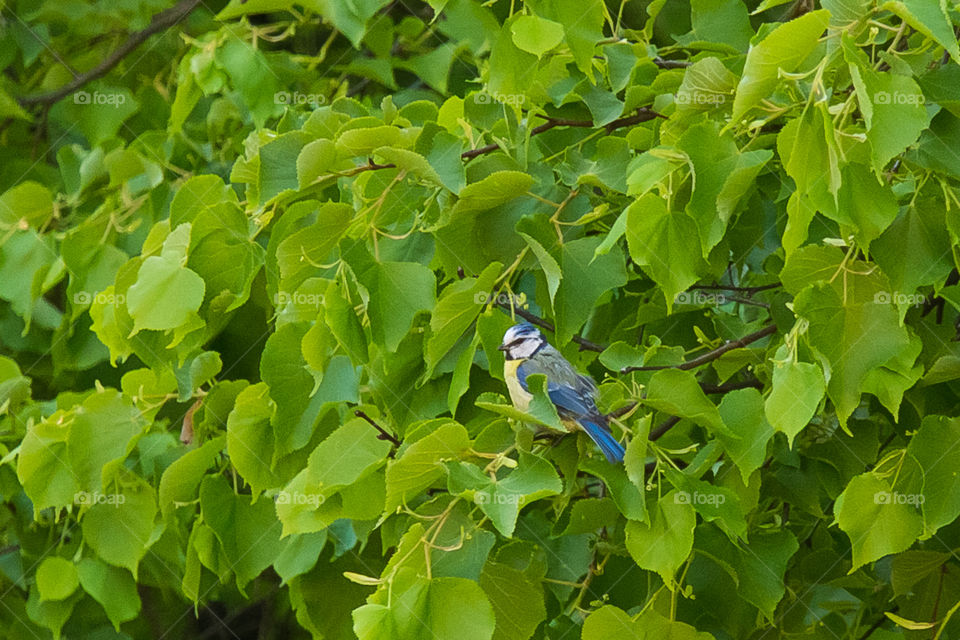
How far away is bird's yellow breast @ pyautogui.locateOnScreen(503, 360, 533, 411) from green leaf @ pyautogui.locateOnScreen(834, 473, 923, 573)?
49 cm

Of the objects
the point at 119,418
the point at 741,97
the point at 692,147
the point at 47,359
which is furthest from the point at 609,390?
the point at 47,359

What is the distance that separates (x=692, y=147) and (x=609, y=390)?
1.24 ft

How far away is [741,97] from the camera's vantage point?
58.9 inches

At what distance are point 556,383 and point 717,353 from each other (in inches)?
10.4

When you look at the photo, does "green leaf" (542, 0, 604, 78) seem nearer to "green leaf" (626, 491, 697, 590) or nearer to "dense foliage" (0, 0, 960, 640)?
"dense foliage" (0, 0, 960, 640)

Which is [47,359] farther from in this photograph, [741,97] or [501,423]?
[741,97]

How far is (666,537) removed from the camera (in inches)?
65.1

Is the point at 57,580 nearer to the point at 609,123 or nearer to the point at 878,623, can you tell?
the point at 609,123

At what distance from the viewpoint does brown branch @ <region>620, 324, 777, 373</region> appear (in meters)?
1.83

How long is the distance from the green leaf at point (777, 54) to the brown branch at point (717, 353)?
0.47m

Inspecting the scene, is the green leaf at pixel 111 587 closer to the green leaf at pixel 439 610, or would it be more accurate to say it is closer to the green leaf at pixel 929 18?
the green leaf at pixel 439 610

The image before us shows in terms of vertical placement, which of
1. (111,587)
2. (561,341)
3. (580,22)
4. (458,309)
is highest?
(580,22)

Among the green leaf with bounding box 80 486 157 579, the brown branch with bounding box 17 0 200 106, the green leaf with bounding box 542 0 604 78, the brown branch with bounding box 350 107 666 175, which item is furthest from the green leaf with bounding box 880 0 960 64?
the brown branch with bounding box 17 0 200 106

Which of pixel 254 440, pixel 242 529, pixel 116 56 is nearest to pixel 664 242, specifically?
pixel 254 440
